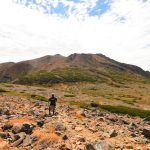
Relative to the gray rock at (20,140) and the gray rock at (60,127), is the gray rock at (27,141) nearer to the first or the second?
the gray rock at (20,140)

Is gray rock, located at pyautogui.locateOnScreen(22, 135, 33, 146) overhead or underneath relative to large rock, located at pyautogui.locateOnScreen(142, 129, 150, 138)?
underneath

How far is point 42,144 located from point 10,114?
490 inches

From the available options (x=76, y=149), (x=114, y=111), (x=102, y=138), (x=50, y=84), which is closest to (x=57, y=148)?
(x=76, y=149)

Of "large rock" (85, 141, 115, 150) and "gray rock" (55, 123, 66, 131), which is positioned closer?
"large rock" (85, 141, 115, 150)

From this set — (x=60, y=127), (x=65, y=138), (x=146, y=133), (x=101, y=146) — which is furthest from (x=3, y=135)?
(x=146, y=133)

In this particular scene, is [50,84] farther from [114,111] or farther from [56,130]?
[56,130]

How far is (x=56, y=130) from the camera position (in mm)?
23500

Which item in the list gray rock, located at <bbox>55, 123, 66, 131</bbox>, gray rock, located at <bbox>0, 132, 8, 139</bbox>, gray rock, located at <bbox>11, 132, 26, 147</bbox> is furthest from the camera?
gray rock, located at <bbox>55, 123, 66, 131</bbox>

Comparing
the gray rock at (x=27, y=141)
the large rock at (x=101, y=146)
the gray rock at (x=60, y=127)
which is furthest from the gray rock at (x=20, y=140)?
the large rock at (x=101, y=146)

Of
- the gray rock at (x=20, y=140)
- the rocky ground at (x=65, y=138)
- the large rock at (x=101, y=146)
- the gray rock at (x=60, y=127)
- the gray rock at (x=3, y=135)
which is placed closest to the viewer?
the large rock at (x=101, y=146)

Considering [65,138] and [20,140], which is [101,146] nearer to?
[65,138]

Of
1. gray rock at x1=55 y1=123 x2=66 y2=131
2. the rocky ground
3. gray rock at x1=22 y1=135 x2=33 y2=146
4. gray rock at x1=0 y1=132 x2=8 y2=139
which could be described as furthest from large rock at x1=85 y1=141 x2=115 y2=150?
gray rock at x1=0 y1=132 x2=8 y2=139

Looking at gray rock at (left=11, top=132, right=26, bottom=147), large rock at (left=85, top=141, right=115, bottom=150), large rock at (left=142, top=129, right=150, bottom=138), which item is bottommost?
gray rock at (left=11, top=132, right=26, bottom=147)

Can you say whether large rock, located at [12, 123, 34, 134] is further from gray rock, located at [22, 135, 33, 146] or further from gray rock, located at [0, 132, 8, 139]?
gray rock, located at [22, 135, 33, 146]
